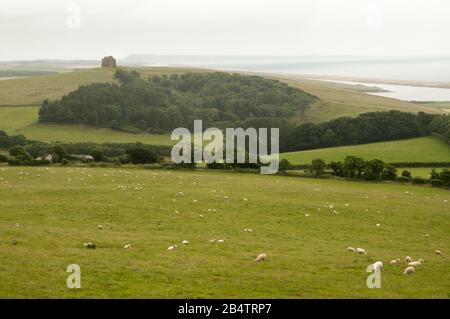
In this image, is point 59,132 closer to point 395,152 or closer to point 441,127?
point 395,152

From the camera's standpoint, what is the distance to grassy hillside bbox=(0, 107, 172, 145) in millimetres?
108044

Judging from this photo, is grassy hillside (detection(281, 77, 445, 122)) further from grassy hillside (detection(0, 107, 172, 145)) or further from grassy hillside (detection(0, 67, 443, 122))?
grassy hillside (detection(0, 107, 172, 145))

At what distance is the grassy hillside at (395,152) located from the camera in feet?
264

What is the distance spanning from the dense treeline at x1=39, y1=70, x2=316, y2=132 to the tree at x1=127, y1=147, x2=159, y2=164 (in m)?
61.7

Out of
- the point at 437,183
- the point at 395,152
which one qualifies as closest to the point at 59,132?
the point at 395,152

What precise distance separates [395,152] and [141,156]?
46.2m

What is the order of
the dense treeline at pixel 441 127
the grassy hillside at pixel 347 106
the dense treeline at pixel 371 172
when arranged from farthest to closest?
1. the grassy hillside at pixel 347 106
2. the dense treeline at pixel 441 127
3. the dense treeline at pixel 371 172

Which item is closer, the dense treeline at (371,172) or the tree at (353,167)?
Result: the dense treeline at (371,172)

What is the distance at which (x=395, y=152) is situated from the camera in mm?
86500

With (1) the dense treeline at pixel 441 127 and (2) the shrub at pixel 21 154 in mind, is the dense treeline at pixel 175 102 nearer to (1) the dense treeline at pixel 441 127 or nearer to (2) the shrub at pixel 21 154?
(1) the dense treeline at pixel 441 127

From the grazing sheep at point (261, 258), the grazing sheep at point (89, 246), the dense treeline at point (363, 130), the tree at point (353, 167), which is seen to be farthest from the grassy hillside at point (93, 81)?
the grazing sheep at point (261, 258)

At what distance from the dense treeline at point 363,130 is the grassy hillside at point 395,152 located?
4989 millimetres

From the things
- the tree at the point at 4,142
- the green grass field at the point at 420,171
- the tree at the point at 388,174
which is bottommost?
the green grass field at the point at 420,171

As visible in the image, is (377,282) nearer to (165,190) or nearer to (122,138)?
(165,190)
